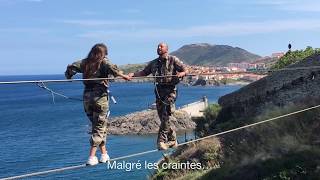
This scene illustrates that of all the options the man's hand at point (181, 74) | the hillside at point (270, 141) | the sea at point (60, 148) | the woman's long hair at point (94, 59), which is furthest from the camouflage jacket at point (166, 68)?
the sea at point (60, 148)

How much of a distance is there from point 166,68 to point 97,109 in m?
1.59

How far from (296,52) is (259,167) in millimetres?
61990

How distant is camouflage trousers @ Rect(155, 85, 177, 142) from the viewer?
9320 mm

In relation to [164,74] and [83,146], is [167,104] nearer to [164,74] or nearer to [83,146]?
[164,74]

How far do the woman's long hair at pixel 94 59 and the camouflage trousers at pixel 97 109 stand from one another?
0.25 m

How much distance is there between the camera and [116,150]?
61.9 meters

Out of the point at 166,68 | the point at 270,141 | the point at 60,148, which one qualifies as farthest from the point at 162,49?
the point at 60,148

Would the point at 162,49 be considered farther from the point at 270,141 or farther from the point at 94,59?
the point at 270,141

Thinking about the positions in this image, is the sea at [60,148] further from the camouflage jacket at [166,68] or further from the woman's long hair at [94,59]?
the woman's long hair at [94,59]

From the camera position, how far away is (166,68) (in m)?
9.16

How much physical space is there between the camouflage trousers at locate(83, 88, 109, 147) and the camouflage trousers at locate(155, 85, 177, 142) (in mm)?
1420

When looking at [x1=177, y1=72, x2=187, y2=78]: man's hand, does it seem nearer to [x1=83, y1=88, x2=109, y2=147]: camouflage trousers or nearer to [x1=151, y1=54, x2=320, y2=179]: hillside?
[x1=83, y1=88, x2=109, y2=147]: camouflage trousers

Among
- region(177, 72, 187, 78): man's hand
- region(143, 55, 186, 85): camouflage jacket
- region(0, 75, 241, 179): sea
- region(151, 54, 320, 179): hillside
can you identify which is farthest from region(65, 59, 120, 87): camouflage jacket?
region(0, 75, 241, 179): sea

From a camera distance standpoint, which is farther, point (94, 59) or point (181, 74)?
point (181, 74)
